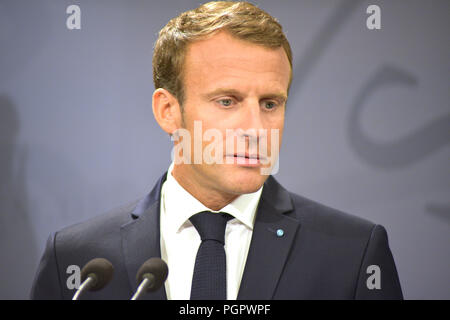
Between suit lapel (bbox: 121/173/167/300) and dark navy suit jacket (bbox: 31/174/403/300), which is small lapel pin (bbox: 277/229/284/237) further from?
suit lapel (bbox: 121/173/167/300)

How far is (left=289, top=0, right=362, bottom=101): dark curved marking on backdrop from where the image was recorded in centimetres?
241

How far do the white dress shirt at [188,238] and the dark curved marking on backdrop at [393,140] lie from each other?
919mm

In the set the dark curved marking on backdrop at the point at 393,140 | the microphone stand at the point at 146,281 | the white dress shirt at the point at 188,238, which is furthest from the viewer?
the dark curved marking on backdrop at the point at 393,140

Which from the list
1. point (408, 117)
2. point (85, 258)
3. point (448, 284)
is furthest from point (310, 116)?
point (85, 258)

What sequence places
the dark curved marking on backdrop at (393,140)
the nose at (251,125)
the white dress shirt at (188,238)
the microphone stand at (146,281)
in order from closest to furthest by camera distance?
the microphone stand at (146,281)
the nose at (251,125)
the white dress shirt at (188,238)
the dark curved marking on backdrop at (393,140)

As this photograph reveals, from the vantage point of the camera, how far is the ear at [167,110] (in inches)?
60.9

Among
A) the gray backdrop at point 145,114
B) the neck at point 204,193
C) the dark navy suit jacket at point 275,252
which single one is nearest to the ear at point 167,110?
the neck at point 204,193

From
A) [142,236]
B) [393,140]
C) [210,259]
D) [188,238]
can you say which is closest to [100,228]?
[142,236]

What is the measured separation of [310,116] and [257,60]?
107 centimetres

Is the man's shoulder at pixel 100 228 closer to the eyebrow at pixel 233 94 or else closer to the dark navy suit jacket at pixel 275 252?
the dark navy suit jacket at pixel 275 252

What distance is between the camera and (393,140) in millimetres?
2352

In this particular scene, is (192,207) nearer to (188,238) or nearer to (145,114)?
(188,238)

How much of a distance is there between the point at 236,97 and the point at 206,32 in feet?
0.64

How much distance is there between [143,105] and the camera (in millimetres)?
2455
